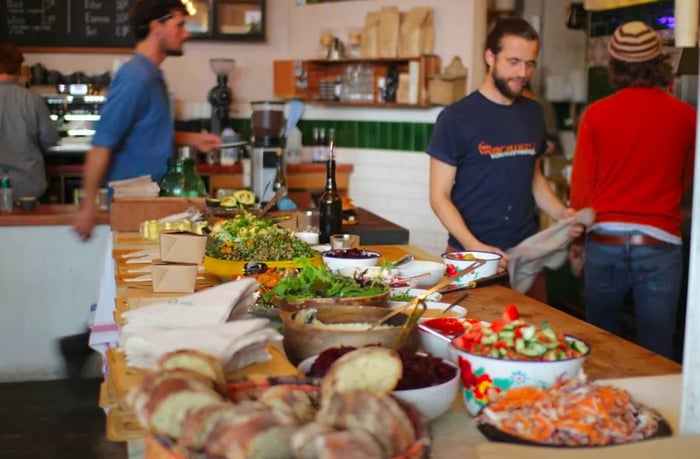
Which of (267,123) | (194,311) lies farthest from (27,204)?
(194,311)

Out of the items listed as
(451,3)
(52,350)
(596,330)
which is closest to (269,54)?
(451,3)

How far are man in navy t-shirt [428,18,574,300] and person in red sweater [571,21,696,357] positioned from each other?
0.34 meters

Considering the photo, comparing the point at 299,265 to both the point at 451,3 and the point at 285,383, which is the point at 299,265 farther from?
the point at 451,3

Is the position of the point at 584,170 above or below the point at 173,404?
above

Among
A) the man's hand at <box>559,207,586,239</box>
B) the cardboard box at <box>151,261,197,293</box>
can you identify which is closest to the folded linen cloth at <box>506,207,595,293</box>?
the man's hand at <box>559,207,586,239</box>

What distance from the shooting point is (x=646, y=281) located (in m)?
4.40

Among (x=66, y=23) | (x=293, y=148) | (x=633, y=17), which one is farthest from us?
(x=66, y=23)

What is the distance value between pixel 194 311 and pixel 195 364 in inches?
18.0

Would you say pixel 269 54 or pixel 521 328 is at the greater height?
pixel 269 54

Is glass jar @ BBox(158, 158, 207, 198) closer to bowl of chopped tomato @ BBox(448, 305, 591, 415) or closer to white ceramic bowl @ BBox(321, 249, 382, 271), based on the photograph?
white ceramic bowl @ BBox(321, 249, 382, 271)

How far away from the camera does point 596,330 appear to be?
264 cm

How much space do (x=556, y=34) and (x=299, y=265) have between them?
6.04 m

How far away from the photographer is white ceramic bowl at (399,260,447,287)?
121 inches

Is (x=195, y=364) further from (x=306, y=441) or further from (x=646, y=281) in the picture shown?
(x=646, y=281)
